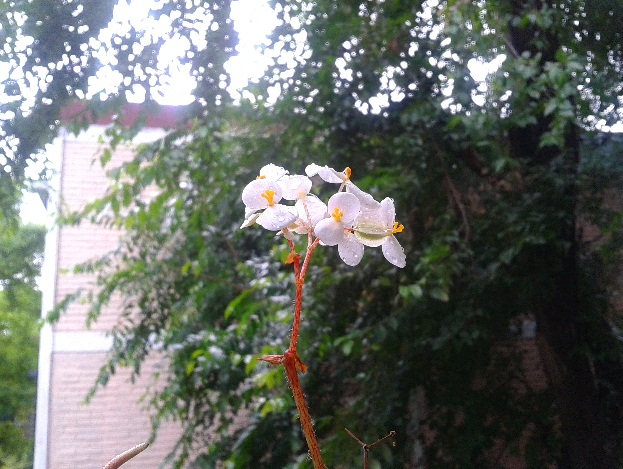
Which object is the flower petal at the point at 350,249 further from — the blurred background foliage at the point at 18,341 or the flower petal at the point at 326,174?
the blurred background foliage at the point at 18,341

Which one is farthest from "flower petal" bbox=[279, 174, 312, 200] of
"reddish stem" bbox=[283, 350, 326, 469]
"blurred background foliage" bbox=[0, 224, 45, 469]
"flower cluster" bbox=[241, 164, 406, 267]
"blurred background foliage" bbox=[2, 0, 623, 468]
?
"blurred background foliage" bbox=[0, 224, 45, 469]

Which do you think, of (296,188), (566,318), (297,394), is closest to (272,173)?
(296,188)

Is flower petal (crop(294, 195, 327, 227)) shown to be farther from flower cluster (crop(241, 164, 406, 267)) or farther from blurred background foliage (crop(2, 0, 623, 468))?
blurred background foliage (crop(2, 0, 623, 468))

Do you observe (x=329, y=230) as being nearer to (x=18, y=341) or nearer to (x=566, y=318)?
(x=18, y=341)

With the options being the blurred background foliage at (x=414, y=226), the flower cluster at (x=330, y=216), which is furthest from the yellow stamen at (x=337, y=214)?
the blurred background foliage at (x=414, y=226)

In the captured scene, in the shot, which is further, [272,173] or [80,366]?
[80,366]

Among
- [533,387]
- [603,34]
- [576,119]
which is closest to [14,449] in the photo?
[533,387]

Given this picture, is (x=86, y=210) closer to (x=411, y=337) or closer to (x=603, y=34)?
(x=411, y=337)
